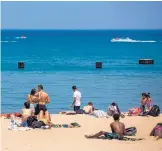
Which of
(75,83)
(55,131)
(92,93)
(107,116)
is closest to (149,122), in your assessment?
(107,116)

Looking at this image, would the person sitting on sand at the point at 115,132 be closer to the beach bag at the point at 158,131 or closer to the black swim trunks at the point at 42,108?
the beach bag at the point at 158,131

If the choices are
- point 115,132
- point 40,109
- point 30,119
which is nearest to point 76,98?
point 40,109

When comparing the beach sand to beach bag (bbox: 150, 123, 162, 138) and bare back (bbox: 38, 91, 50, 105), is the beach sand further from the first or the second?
bare back (bbox: 38, 91, 50, 105)

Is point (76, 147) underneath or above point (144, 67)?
underneath

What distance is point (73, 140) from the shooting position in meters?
20.3

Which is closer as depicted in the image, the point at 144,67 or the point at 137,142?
the point at 137,142

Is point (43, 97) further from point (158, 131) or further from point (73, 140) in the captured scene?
point (158, 131)

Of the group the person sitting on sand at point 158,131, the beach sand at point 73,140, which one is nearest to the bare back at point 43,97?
the beach sand at point 73,140

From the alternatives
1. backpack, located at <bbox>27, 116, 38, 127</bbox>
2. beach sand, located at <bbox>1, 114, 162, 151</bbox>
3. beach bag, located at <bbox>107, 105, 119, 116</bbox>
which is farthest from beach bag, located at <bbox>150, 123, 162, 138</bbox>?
beach bag, located at <bbox>107, 105, 119, 116</bbox>

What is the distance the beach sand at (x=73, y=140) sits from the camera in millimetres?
19078

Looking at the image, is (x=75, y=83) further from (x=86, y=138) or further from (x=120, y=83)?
(x=86, y=138)

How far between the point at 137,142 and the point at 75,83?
22.9m

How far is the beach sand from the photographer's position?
1908cm

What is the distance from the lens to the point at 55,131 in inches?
853
